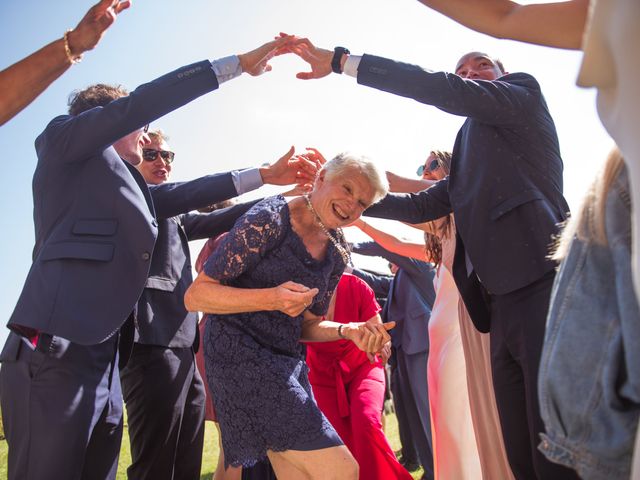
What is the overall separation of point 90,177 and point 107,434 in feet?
4.17

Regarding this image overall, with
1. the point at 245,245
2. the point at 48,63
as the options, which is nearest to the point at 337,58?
the point at 245,245

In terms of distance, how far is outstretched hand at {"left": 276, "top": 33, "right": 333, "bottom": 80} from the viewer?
356 centimetres

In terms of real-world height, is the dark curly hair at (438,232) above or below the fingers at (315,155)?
below

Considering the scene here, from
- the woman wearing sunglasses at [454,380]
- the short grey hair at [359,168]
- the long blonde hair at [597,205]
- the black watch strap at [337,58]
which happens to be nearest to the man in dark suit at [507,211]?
the black watch strap at [337,58]

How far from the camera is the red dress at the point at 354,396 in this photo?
387cm

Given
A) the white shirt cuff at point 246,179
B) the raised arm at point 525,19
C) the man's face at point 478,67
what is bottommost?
the white shirt cuff at point 246,179

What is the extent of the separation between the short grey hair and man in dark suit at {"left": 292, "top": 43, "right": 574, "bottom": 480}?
39cm

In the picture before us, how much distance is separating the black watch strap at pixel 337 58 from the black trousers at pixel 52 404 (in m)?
2.02

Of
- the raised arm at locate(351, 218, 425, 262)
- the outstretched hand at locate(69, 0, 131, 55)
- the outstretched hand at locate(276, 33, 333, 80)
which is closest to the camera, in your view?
the outstretched hand at locate(69, 0, 131, 55)

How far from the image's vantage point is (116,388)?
9.17 feet

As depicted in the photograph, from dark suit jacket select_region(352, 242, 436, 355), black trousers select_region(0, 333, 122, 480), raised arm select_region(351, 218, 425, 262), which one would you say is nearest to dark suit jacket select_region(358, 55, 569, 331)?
black trousers select_region(0, 333, 122, 480)

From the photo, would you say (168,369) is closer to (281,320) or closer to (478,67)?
(281,320)

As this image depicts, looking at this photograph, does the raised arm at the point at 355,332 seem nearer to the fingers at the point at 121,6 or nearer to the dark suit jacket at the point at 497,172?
the dark suit jacket at the point at 497,172

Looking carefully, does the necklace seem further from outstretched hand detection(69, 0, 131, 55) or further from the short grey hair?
outstretched hand detection(69, 0, 131, 55)
